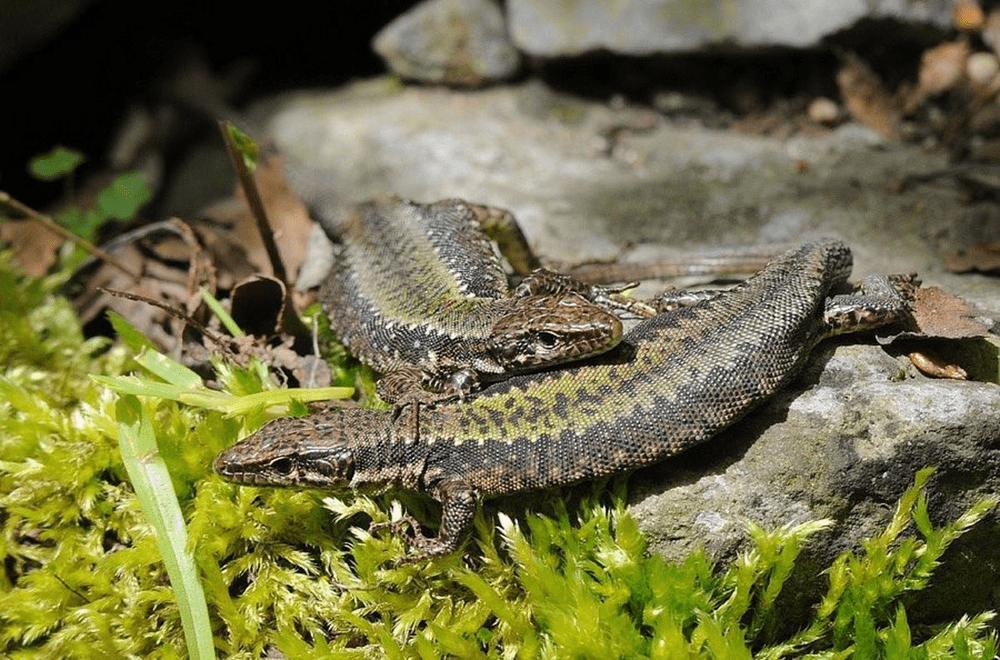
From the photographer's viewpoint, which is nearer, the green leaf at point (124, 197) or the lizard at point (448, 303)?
the lizard at point (448, 303)

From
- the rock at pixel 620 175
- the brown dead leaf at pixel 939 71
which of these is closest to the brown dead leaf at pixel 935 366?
the rock at pixel 620 175

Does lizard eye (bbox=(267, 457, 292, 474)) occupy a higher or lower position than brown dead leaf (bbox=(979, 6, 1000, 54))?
lower

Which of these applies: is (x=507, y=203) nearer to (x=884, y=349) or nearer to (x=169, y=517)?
(x=884, y=349)

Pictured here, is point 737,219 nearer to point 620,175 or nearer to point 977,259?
point 620,175

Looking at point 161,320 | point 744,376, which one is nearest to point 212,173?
point 161,320

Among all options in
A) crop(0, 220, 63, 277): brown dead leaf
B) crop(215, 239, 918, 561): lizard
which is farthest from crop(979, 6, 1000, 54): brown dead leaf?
crop(0, 220, 63, 277): brown dead leaf

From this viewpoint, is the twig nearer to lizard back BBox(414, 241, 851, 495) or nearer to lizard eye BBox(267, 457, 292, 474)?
lizard eye BBox(267, 457, 292, 474)

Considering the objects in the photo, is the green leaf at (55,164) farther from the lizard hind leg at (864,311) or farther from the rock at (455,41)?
the lizard hind leg at (864,311)
